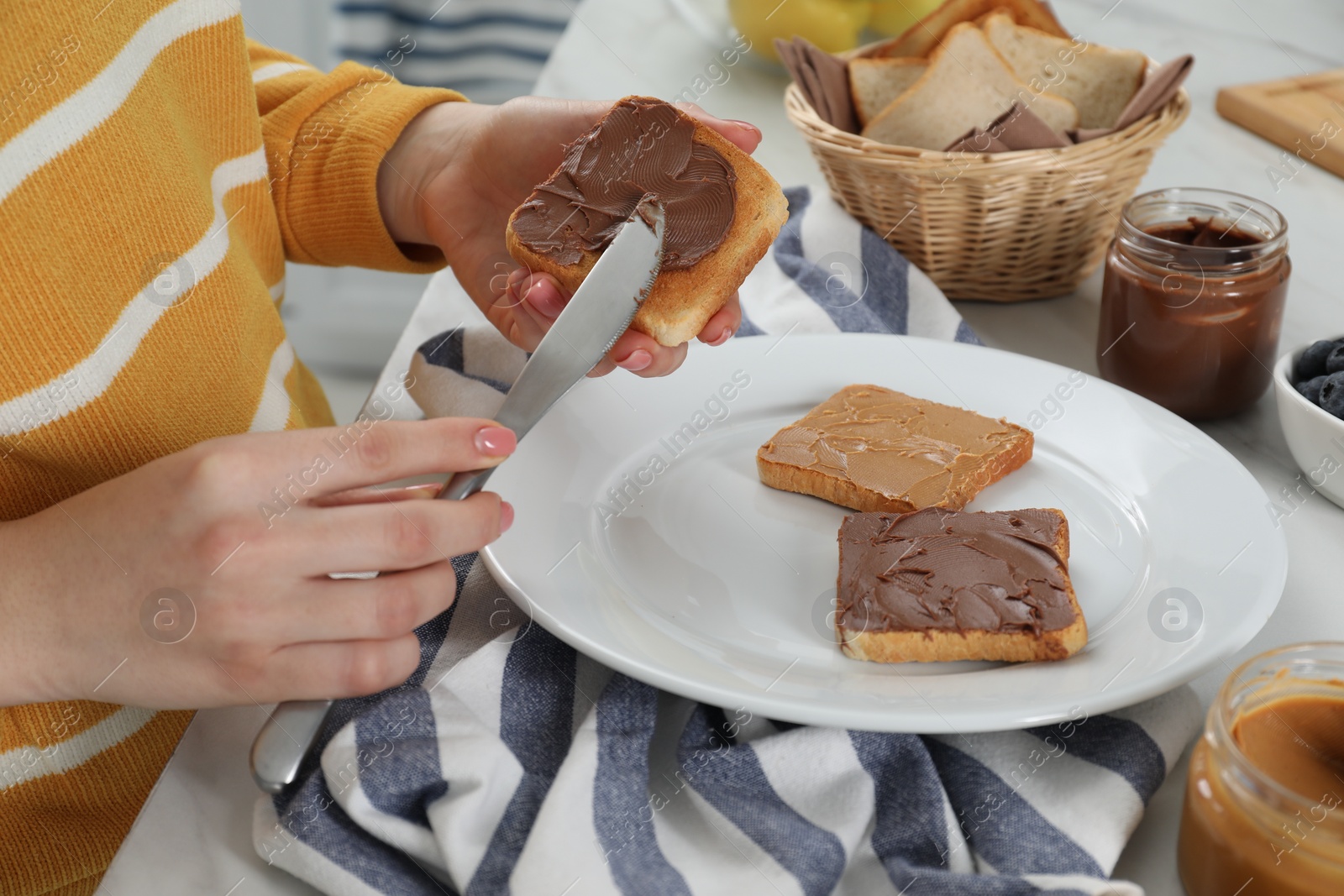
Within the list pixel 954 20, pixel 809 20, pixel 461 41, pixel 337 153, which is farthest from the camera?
pixel 461 41

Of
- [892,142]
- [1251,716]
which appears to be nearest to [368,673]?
[1251,716]

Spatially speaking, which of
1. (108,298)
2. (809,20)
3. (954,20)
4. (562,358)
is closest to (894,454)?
(562,358)

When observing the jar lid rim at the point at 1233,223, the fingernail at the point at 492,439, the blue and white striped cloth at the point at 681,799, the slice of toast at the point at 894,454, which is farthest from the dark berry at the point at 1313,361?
the fingernail at the point at 492,439

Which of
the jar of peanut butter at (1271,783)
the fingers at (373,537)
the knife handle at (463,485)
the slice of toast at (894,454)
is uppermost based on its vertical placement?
the fingers at (373,537)

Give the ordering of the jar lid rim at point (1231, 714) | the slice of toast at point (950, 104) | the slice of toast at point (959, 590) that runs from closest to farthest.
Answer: the jar lid rim at point (1231, 714) → the slice of toast at point (959, 590) → the slice of toast at point (950, 104)

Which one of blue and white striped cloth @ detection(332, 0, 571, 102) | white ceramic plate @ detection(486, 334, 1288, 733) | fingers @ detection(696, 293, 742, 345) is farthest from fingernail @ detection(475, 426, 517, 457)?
blue and white striped cloth @ detection(332, 0, 571, 102)

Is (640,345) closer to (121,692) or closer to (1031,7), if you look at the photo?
(121,692)

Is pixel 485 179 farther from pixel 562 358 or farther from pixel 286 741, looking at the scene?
pixel 286 741

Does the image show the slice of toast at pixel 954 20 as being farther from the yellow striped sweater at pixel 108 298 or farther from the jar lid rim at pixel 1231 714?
the jar lid rim at pixel 1231 714
